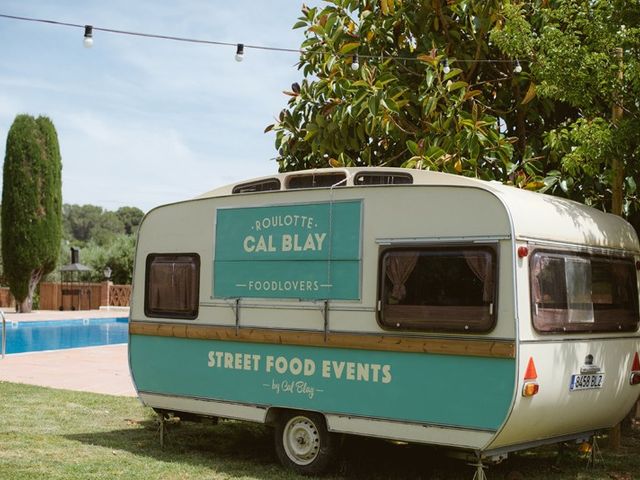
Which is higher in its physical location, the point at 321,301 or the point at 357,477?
the point at 321,301

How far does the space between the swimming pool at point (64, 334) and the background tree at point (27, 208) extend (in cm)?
478

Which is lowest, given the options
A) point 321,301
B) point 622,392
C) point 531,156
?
point 622,392

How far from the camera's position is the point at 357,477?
8297 mm

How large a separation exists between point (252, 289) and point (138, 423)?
130 inches

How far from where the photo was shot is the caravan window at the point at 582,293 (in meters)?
7.40

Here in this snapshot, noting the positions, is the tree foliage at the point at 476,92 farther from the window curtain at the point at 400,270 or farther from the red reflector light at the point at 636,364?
the window curtain at the point at 400,270

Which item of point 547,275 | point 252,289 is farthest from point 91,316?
point 547,275

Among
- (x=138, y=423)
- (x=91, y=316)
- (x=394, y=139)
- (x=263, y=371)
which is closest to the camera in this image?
(x=263, y=371)

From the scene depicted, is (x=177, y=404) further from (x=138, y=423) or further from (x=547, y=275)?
(x=547, y=275)

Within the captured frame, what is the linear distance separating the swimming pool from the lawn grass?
11.5 meters

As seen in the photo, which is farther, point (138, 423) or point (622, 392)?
point (138, 423)

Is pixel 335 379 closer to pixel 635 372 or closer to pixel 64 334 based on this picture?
pixel 635 372

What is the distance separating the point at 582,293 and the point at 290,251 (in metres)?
2.70

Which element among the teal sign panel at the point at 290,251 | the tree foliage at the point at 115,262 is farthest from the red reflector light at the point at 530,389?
the tree foliage at the point at 115,262
